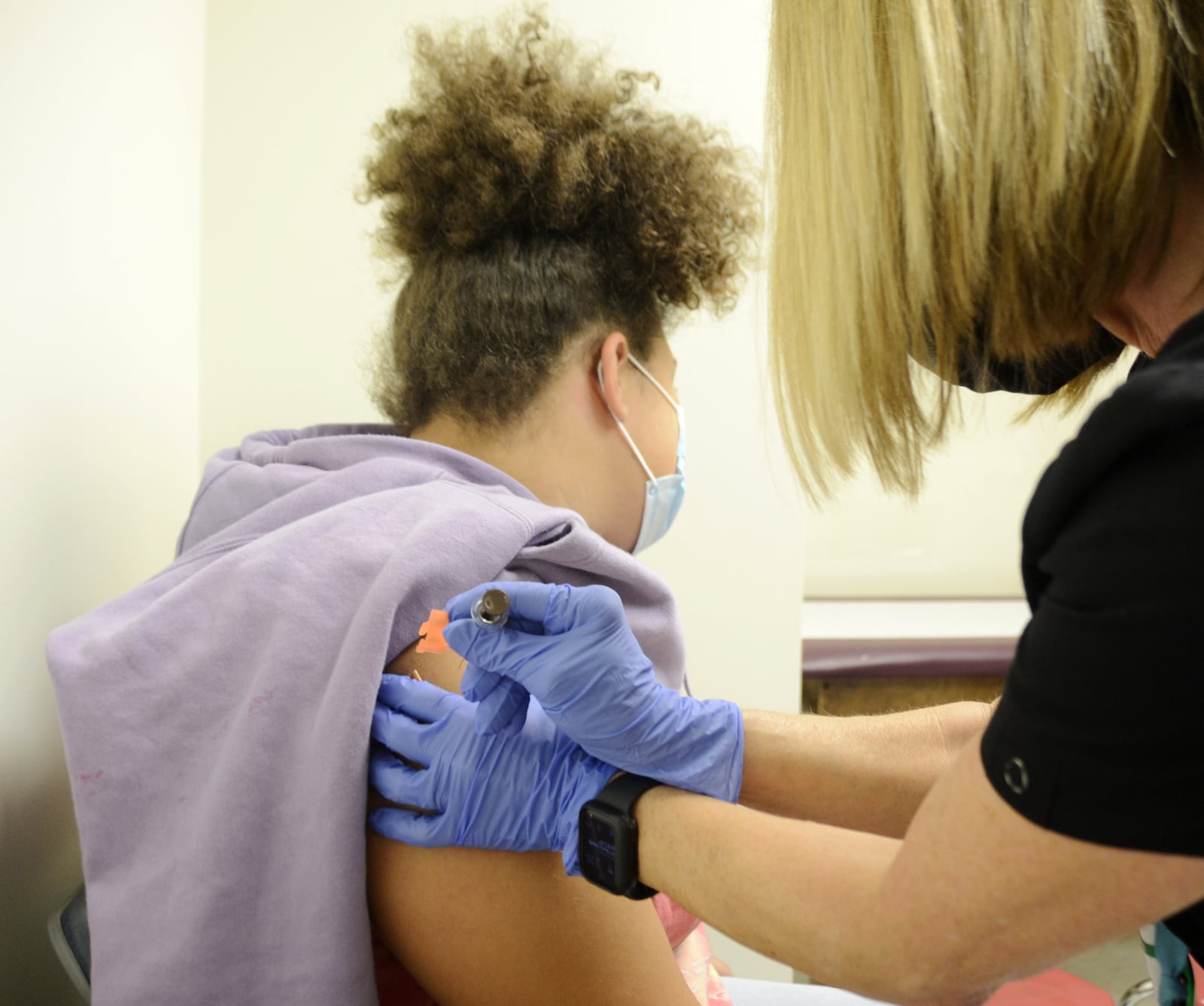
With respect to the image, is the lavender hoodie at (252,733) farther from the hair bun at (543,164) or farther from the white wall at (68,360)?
the hair bun at (543,164)

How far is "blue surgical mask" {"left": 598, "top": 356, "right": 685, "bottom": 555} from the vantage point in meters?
1.30

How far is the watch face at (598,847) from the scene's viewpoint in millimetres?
720

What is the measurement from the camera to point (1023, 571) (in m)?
0.58

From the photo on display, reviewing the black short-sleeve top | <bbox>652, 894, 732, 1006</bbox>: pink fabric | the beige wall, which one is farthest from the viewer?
the beige wall

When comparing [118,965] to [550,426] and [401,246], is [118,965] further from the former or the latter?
[401,246]

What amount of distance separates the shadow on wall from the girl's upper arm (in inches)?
17.5

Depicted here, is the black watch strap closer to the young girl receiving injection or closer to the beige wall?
the young girl receiving injection

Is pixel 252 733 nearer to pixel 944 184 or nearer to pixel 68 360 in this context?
pixel 68 360

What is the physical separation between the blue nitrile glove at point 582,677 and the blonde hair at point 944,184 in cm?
24

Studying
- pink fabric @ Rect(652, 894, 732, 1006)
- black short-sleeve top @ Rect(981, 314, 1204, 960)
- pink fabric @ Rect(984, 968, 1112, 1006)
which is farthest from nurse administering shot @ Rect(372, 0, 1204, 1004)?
pink fabric @ Rect(984, 968, 1112, 1006)

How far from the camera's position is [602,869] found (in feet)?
2.38

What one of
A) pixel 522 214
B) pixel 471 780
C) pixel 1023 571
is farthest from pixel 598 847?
pixel 522 214

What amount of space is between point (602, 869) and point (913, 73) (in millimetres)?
630

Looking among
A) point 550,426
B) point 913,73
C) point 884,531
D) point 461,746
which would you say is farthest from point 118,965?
point 884,531
